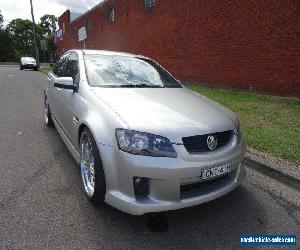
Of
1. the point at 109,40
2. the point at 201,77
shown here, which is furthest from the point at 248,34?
the point at 109,40

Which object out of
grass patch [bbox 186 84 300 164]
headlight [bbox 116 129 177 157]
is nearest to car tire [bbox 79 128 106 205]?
headlight [bbox 116 129 177 157]

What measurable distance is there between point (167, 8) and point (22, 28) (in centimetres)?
7768

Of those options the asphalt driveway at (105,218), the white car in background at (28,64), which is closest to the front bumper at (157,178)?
the asphalt driveway at (105,218)

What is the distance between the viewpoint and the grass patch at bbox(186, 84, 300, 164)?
15.9 feet

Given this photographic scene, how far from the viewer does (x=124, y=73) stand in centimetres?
421

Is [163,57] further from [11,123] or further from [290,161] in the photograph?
[290,161]

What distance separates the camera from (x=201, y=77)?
1269 centimetres

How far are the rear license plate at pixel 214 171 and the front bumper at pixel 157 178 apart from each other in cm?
5

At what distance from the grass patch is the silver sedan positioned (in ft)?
5.42

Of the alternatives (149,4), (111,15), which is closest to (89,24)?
(111,15)

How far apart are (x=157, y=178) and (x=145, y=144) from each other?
1.00ft

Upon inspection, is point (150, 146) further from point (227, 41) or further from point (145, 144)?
point (227, 41)

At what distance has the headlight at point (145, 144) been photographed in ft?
8.84

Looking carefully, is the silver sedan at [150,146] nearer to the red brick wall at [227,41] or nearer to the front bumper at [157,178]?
the front bumper at [157,178]
